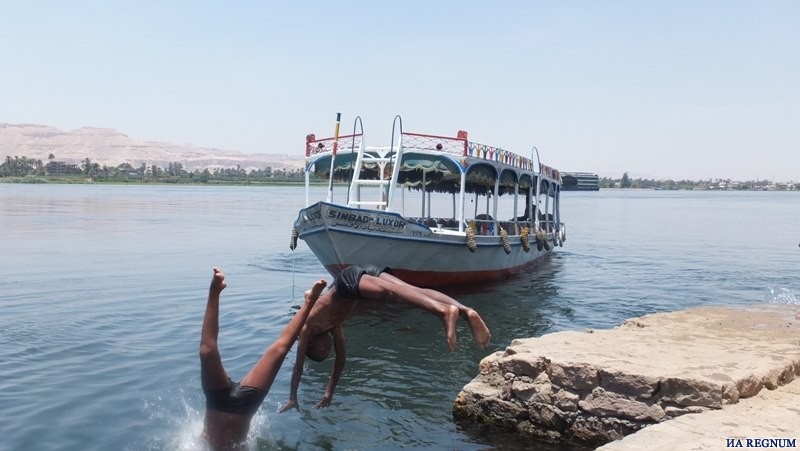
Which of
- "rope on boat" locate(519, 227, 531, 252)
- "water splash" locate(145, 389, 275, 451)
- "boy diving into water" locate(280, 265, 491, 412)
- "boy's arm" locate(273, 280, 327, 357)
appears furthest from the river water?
"boy's arm" locate(273, 280, 327, 357)

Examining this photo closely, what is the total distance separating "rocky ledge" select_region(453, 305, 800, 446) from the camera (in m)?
7.55

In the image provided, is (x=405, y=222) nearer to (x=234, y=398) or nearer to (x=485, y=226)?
(x=485, y=226)

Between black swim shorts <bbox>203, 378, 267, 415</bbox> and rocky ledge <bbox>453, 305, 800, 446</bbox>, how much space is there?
3.02 meters

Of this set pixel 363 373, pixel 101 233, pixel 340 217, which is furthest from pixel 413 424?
pixel 101 233

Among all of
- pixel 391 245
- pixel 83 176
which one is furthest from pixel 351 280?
pixel 83 176

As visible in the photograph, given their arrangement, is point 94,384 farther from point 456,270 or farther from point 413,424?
point 456,270

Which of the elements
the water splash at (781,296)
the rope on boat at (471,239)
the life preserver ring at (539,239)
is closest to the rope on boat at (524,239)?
the life preserver ring at (539,239)

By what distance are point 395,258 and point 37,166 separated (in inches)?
8027

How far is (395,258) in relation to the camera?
18.4 meters

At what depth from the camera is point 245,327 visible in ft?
51.8

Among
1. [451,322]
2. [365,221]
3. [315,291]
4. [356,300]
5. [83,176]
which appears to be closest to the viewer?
[451,322]

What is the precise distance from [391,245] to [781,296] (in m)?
12.2

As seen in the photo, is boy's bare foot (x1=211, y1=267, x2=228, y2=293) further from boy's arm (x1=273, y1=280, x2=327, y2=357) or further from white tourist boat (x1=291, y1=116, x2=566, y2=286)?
white tourist boat (x1=291, y1=116, x2=566, y2=286)

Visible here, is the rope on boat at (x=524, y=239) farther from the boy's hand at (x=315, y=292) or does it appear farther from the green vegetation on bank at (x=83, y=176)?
the green vegetation on bank at (x=83, y=176)
